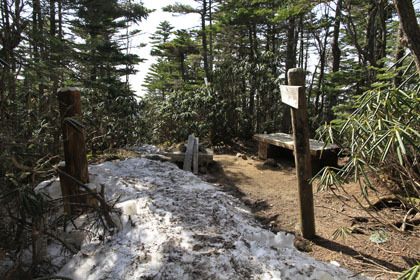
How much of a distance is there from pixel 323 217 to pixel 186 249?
6.10 ft

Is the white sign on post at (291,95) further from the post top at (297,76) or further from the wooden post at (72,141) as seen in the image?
the wooden post at (72,141)

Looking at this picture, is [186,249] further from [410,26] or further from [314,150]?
[314,150]

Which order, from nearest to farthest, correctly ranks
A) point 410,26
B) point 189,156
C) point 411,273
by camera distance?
point 411,273 < point 410,26 < point 189,156

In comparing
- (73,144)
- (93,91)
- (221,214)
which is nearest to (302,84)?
(221,214)

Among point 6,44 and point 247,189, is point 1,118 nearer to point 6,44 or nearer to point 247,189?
point 6,44

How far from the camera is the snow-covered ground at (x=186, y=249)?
5.59 feet

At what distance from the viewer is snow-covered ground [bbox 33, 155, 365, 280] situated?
5.59 feet

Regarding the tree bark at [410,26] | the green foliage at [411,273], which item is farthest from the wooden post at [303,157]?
the green foliage at [411,273]

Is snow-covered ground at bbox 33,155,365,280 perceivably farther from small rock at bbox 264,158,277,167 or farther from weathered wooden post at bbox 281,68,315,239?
small rock at bbox 264,158,277,167

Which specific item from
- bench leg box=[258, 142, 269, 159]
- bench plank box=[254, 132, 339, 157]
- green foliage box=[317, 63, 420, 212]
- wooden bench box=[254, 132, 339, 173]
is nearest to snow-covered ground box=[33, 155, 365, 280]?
green foliage box=[317, 63, 420, 212]

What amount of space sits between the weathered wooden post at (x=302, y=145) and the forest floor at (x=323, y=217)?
217 millimetres

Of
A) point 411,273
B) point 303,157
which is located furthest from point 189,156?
point 411,273

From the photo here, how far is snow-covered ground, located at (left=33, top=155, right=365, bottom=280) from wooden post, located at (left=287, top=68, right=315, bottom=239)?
0.39 meters

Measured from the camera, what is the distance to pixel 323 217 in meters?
2.98
